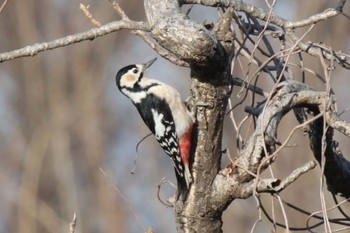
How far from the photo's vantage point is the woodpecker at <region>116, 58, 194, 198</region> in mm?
3997

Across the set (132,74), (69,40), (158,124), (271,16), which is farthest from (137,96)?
(69,40)

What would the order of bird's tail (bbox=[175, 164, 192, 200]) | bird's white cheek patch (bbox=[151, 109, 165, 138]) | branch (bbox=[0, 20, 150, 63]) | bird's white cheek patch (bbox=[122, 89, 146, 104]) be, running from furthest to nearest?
bird's white cheek patch (bbox=[122, 89, 146, 104])
bird's white cheek patch (bbox=[151, 109, 165, 138])
bird's tail (bbox=[175, 164, 192, 200])
branch (bbox=[0, 20, 150, 63])

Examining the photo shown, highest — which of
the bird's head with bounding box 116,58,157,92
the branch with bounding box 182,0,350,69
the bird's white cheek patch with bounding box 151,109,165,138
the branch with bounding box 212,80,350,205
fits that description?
the bird's head with bounding box 116,58,157,92

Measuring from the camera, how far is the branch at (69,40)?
286cm

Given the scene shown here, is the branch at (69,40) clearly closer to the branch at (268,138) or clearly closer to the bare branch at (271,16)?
the bare branch at (271,16)

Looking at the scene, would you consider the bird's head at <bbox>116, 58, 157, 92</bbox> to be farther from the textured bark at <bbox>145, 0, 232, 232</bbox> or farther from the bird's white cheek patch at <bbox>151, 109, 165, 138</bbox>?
the textured bark at <bbox>145, 0, 232, 232</bbox>

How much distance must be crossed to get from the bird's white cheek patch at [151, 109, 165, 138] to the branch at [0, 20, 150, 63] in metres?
1.39

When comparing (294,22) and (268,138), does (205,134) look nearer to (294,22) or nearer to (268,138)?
(268,138)

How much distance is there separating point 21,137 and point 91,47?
50.7 inches

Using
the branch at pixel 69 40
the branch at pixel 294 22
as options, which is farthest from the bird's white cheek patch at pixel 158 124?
the branch at pixel 69 40

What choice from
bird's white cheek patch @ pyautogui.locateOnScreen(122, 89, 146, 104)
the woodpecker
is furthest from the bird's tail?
bird's white cheek patch @ pyautogui.locateOnScreen(122, 89, 146, 104)

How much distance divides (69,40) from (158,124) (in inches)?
62.2

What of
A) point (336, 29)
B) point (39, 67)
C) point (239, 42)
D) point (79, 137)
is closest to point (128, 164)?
point (79, 137)

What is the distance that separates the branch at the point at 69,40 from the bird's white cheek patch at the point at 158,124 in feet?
4.56
